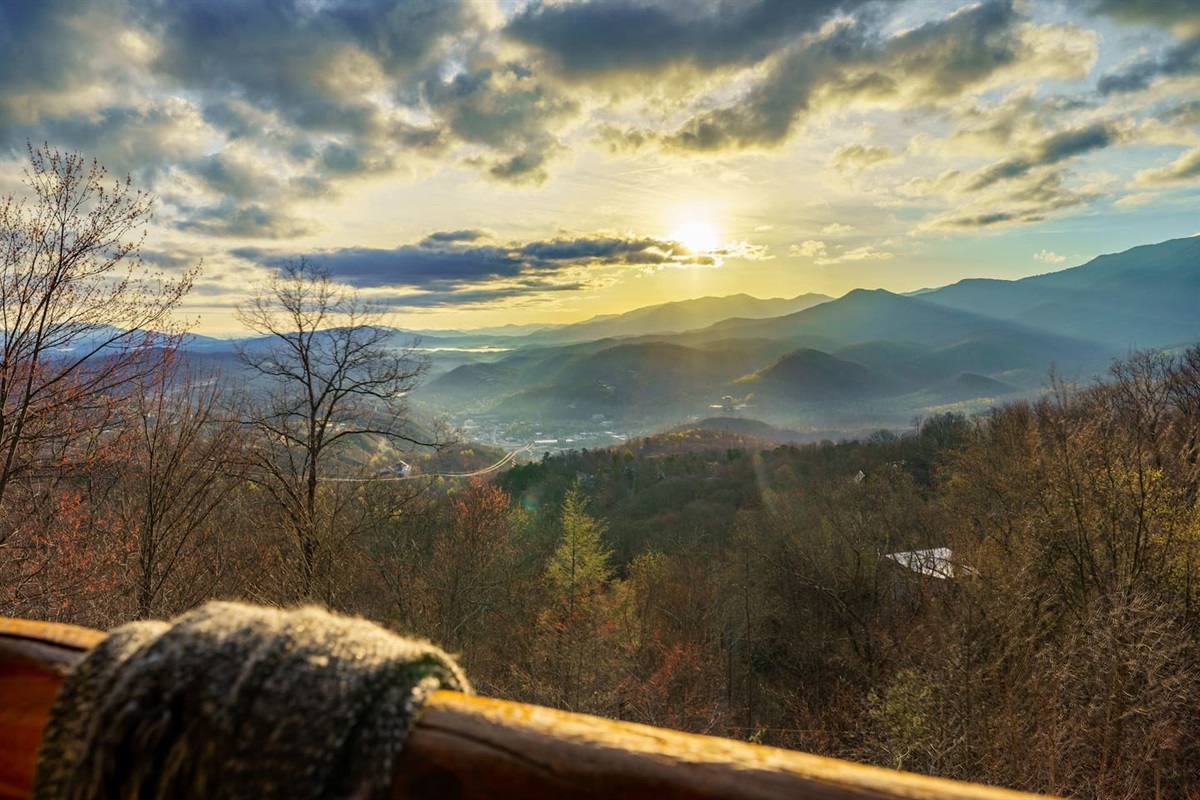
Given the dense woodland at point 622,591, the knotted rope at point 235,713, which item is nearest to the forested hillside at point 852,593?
the dense woodland at point 622,591

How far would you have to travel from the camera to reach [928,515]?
2889cm

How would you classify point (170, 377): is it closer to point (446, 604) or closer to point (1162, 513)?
point (446, 604)

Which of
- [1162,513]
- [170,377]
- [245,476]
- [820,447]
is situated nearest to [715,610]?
[1162,513]

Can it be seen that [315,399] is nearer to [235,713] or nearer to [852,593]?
[235,713]

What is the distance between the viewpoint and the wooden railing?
0.55m

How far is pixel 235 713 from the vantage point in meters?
0.65

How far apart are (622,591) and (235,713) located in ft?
96.9

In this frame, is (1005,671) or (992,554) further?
(992,554)

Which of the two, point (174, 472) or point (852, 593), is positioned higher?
point (174, 472)

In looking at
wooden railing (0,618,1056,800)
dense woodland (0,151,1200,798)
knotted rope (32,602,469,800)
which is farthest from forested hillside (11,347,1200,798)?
wooden railing (0,618,1056,800)

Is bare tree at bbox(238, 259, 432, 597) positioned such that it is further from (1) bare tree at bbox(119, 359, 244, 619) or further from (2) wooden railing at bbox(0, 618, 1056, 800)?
(2) wooden railing at bbox(0, 618, 1056, 800)

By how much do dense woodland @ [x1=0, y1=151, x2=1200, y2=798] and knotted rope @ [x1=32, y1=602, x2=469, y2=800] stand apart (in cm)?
1184

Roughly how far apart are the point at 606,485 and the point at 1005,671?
173 ft

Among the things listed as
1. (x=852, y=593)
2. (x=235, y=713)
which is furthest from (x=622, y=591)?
(x=235, y=713)
